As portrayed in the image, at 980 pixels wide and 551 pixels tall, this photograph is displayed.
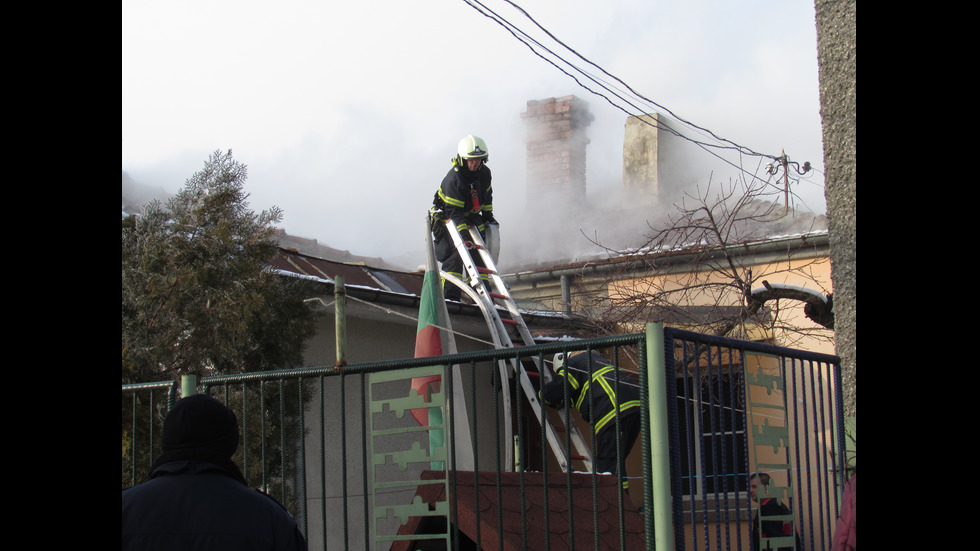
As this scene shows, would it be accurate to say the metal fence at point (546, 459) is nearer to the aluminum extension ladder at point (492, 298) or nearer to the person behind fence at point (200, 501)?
the person behind fence at point (200, 501)

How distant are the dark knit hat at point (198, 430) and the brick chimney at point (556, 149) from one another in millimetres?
16575

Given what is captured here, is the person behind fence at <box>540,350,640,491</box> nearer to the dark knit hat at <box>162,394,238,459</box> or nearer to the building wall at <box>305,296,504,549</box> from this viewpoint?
A: the building wall at <box>305,296,504,549</box>

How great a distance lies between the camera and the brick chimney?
19734 millimetres

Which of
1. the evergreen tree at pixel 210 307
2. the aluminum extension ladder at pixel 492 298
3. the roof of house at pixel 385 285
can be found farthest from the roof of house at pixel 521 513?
the roof of house at pixel 385 285

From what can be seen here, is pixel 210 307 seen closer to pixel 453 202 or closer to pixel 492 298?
pixel 492 298

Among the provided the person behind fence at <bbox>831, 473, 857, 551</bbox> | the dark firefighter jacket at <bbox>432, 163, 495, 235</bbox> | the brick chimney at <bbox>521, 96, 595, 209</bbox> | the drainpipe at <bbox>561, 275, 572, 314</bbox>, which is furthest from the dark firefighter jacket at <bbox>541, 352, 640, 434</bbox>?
the brick chimney at <bbox>521, 96, 595, 209</bbox>

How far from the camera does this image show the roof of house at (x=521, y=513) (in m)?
3.96

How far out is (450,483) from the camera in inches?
158

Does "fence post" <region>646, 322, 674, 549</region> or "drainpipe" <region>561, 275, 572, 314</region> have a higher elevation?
"drainpipe" <region>561, 275, 572, 314</region>

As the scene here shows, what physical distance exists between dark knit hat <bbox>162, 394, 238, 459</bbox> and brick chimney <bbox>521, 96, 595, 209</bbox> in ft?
54.4

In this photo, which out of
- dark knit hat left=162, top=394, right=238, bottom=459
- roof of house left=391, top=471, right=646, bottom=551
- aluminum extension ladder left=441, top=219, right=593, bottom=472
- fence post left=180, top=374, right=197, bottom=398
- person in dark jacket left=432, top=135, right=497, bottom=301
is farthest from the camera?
person in dark jacket left=432, top=135, right=497, bottom=301
